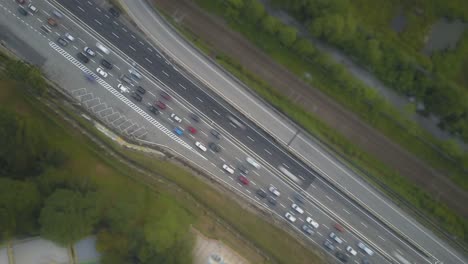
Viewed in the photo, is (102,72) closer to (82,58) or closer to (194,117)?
(82,58)

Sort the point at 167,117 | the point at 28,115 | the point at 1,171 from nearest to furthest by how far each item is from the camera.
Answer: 1. the point at 1,171
2. the point at 28,115
3. the point at 167,117

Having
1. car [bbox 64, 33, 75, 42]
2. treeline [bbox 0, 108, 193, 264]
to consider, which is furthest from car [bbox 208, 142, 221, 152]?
car [bbox 64, 33, 75, 42]

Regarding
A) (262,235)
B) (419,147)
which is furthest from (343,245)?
(419,147)

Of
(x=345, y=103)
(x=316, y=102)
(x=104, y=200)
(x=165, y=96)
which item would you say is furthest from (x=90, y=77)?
(x=345, y=103)

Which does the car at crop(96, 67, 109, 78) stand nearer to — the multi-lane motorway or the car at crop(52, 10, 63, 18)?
the multi-lane motorway

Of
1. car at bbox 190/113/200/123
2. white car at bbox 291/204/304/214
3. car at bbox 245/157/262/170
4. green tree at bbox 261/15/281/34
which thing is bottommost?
white car at bbox 291/204/304/214

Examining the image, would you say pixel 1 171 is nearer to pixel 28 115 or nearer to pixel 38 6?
pixel 28 115

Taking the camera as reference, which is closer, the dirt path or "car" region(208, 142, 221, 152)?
"car" region(208, 142, 221, 152)
